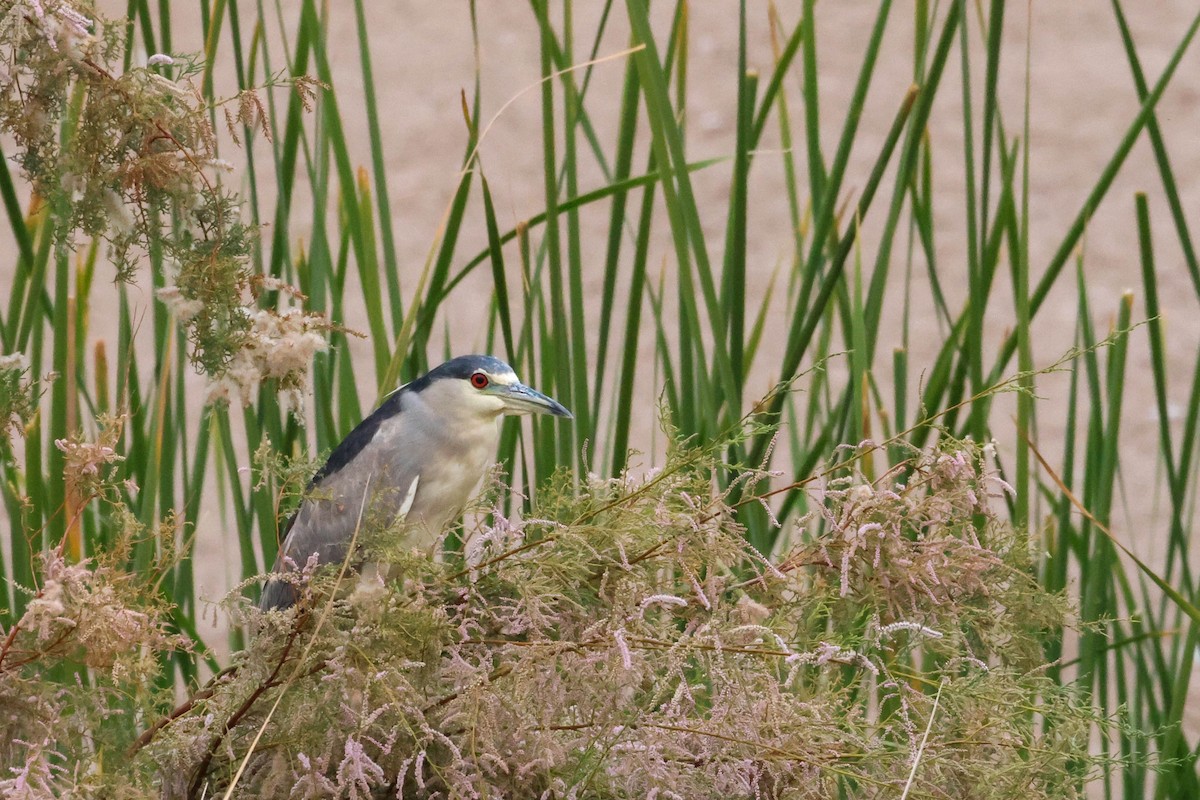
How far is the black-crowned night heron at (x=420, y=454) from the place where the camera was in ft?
2.25

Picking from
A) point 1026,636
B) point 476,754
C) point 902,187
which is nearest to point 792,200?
point 902,187

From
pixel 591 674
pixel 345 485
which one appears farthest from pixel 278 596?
pixel 591 674

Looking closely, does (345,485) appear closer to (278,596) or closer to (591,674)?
(278,596)

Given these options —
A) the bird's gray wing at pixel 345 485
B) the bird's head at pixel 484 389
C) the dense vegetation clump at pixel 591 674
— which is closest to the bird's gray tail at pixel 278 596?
the bird's gray wing at pixel 345 485

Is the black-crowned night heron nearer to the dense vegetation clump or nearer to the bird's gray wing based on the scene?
the bird's gray wing

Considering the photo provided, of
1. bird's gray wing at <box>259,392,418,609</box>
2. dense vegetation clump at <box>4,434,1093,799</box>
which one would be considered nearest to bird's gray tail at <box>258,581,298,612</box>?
bird's gray wing at <box>259,392,418,609</box>

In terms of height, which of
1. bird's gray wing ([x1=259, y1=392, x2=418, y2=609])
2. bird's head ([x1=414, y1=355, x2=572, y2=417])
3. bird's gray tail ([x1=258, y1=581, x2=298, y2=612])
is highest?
bird's head ([x1=414, y1=355, x2=572, y2=417])

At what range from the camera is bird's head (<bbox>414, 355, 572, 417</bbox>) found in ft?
2.08

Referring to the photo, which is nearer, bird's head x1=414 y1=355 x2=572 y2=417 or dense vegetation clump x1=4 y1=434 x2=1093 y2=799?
dense vegetation clump x1=4 y1=434 x2=1093 y2=799

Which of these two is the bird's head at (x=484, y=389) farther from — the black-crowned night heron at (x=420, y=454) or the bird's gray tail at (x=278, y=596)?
the bird's gray tail at (x=278, y=596)

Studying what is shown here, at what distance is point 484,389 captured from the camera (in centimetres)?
67

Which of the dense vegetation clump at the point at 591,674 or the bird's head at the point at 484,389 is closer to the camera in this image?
the dense vegetation clump at the point at 591,674

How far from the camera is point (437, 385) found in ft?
2.34

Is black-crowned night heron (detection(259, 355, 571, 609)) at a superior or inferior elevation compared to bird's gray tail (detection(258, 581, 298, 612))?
superior
